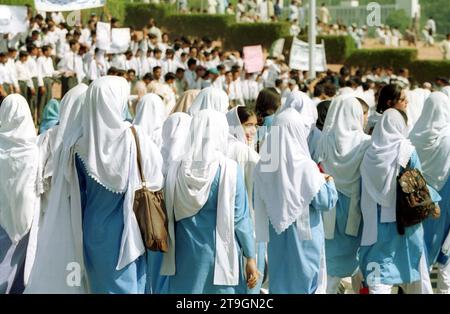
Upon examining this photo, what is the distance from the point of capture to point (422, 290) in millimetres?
7523

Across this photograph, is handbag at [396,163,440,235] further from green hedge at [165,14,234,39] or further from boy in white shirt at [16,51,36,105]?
green hedge at [165,14,234,39]

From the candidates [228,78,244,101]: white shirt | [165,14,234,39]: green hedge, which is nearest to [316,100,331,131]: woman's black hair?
[228,78,244,101]: white shirt

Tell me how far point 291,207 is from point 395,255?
3.61 ft

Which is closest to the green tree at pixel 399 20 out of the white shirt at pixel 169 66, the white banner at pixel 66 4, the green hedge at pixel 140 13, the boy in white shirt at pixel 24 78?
the green hedge at pixel 140 13

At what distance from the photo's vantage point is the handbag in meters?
7.30

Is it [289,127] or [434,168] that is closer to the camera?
[289,127]

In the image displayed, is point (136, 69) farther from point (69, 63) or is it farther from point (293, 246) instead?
point (293, 246)

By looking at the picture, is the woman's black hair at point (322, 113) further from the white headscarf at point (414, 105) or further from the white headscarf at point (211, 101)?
the white headscarf at point (414, 105)

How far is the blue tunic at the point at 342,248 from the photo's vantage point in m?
7.87

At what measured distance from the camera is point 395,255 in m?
7.42

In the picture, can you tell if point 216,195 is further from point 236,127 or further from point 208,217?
point 236,127

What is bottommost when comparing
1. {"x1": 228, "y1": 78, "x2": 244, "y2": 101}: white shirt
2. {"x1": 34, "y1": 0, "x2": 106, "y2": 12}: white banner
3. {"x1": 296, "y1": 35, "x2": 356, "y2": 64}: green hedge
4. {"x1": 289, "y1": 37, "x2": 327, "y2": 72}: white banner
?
{"x1": 296, "y1": 35, "x2": 356, "y2": 64}: green hedge
